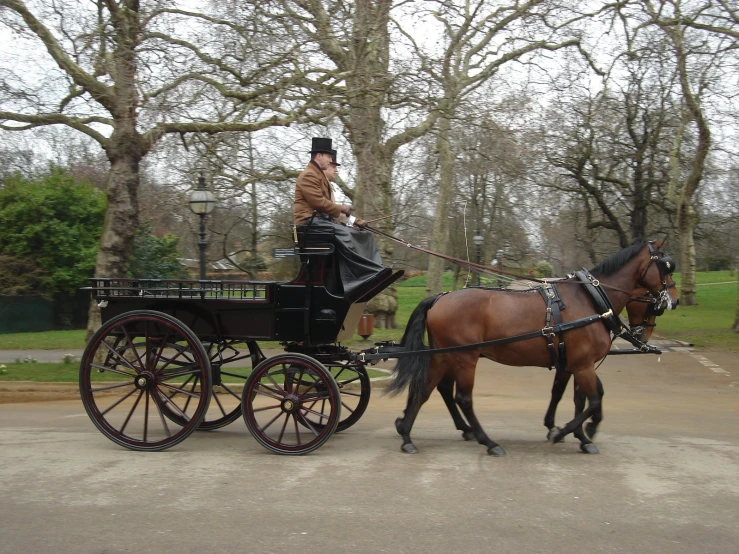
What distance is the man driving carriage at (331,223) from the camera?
22.2 ft

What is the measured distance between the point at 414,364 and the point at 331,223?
5.17 ft

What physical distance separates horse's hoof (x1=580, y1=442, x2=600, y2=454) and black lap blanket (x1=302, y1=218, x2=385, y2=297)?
2.56 metres

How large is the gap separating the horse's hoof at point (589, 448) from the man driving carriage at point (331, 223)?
2.56 metres

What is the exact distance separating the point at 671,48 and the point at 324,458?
18.9 metres

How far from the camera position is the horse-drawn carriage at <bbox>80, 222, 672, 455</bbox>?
6.67 m

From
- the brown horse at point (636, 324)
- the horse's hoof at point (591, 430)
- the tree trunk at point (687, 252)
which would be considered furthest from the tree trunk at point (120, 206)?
the tree trunk at point (687, 252)

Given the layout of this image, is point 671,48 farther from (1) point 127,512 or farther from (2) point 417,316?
(1) point 127,512

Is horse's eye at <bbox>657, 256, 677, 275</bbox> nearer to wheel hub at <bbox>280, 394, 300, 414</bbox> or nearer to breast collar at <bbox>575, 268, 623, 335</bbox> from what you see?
breast collar at <bbox>575, 268, 623, 335</bbox>

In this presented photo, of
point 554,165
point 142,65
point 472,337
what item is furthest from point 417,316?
point 554,165

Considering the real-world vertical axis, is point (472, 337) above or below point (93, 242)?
below

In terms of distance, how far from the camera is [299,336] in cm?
698

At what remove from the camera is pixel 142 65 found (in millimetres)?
11844

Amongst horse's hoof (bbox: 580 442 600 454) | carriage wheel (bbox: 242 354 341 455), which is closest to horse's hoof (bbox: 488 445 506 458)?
horse's hoof (bbox: 580 442 600 454)

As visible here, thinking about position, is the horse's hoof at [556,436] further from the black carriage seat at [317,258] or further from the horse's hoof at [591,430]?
the black carriage seat at [317,258]
